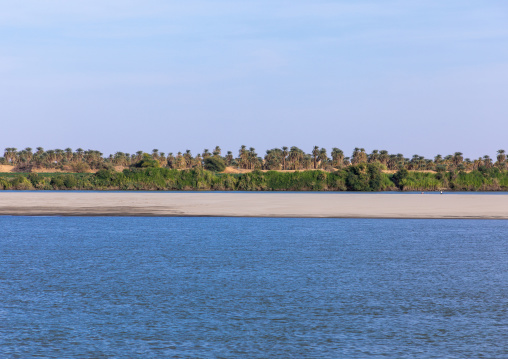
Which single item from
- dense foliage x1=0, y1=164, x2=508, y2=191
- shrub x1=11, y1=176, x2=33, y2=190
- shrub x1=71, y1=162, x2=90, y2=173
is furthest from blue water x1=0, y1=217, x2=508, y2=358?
shrub x1=71, y1=162, x2=90, y2=173

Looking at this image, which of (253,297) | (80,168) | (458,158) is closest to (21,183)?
(80,168)

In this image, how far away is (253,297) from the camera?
57.1 feet

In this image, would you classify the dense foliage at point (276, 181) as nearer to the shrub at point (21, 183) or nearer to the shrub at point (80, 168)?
the shrub at point (21, 183)

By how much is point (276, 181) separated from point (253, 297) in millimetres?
98164

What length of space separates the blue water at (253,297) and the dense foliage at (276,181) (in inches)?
3152

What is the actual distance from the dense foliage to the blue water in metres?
80.1

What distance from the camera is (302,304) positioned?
16.5 metres

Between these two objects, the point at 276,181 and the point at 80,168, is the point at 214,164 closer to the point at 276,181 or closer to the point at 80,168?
the point at 80,168

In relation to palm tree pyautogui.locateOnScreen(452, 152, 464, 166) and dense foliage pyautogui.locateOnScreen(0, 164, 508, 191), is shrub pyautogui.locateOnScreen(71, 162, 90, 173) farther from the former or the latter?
palm tree pyautogui.locateOnScreen(452, 152, 464, 166)

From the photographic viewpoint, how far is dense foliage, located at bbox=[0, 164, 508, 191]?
11350 centimetres

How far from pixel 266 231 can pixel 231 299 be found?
20.8m

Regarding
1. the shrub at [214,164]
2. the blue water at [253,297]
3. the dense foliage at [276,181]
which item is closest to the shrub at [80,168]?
the shrub at [214,164]

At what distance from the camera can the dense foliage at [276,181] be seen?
114 metres

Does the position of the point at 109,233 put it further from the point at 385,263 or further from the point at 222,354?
the point at 222,354
